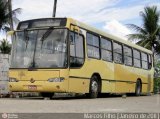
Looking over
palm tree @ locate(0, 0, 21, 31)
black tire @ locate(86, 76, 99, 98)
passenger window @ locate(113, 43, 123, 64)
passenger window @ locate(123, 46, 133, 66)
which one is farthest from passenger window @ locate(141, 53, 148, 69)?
palm tree @ locate(0, 0, 21, 31)

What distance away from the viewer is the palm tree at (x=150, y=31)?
48.2 meters

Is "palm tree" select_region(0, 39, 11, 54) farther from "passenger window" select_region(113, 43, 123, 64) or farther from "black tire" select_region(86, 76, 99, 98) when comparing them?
"black tire" select_region(86, 76, 99, 98)

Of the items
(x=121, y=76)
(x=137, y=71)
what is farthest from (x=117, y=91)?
(x=137, y=71)

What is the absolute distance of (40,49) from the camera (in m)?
16.9

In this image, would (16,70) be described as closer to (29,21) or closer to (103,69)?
(29,21)

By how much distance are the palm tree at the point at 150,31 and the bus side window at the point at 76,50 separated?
3058 centimetres

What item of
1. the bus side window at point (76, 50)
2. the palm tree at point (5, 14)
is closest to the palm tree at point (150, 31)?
the palm tree at point (5, 14)

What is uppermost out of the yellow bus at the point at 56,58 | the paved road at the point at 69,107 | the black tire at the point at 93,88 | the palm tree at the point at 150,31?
the palm tree at the point at 150,31

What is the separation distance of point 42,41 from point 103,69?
3.72 meters

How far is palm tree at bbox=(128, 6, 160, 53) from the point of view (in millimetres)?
48188

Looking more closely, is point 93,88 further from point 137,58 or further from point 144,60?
point 144,60

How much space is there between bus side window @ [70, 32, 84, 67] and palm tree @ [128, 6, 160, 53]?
3058 cm

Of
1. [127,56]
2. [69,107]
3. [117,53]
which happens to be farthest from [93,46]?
[69,107]

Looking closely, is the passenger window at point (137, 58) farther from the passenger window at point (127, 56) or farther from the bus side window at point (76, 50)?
the bus side window at point (76, 50)
